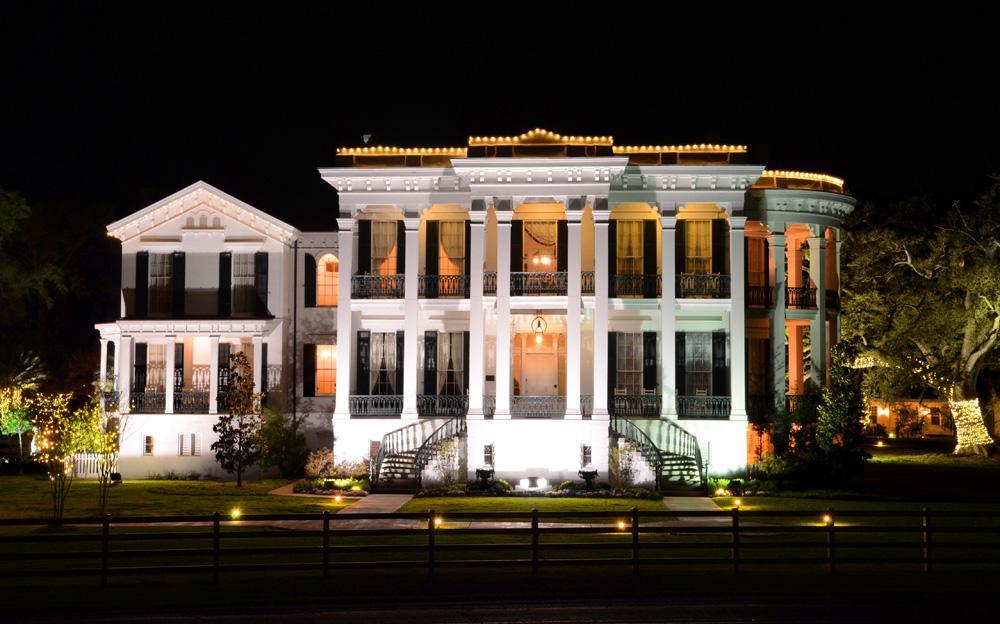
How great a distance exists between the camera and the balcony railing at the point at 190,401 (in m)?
37.3

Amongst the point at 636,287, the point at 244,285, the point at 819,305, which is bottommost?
the point at 819,305

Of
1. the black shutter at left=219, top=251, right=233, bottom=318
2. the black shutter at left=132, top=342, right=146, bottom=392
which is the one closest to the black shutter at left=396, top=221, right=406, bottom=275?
the black shutter at left=219, top=251, right=233, bottom=318

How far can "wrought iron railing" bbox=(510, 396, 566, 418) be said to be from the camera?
33.0m

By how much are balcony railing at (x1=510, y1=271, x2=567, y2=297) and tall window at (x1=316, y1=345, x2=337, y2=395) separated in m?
7.25

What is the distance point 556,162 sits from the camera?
32.6 metres

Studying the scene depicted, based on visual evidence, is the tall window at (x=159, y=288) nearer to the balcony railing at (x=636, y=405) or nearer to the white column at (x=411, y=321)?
the white column at (x=411, y=321)

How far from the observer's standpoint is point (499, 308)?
33.2 m

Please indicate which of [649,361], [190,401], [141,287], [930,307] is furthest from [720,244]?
[141,287]

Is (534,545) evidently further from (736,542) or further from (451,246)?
(451,246)

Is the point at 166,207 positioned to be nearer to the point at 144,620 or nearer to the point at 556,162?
the point at 556,162

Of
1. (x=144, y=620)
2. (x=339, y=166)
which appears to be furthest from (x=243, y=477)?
(x=144, y=620)

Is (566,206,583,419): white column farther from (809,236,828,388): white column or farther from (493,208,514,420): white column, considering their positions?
(809,236,828,388): white column

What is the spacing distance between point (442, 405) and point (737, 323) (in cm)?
969

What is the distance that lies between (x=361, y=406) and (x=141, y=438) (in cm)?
806
